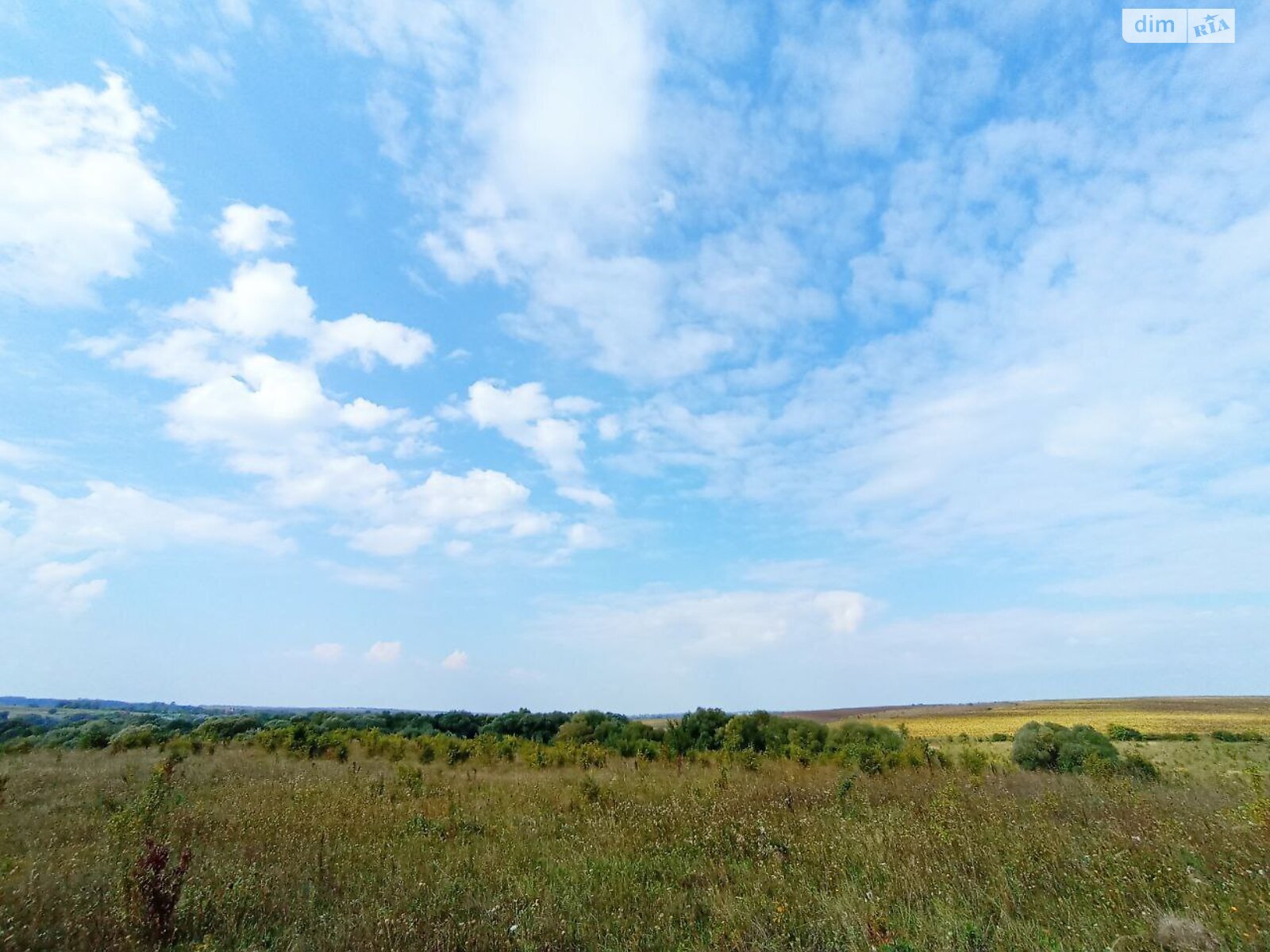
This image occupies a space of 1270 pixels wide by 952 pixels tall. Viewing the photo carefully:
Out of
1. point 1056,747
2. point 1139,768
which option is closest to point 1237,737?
point 1056,747

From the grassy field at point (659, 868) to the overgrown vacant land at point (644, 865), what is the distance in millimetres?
34

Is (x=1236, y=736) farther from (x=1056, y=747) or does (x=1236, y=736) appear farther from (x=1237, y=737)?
(x=1056, y=747)

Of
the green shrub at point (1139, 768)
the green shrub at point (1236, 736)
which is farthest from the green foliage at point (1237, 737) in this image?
the green shrub at point (1139, 768)

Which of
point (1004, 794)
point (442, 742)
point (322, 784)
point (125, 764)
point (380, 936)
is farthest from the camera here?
point (442, 742)

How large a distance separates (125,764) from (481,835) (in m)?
13.2

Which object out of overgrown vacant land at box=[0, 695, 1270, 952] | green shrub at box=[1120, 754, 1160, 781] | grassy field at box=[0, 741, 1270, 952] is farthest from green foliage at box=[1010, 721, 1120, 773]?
grassy field at box=[0, 741, 1270, 952]

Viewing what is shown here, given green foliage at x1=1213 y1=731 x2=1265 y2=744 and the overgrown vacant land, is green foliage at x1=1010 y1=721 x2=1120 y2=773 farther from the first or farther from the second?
green foliage at x1=1213 y1=731 x2=1265 y2=744

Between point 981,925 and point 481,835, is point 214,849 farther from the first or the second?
point 981,925

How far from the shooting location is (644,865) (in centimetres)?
716

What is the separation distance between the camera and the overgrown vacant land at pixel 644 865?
4.95 metres

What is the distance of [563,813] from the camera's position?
10.0 metres

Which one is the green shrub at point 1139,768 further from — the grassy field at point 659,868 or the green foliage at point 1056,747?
the grassy field at point 659,868

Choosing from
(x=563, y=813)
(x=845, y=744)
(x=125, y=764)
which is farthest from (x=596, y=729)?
(x=563, y=813)

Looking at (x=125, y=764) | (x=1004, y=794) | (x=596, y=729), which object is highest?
(x=1004, y=794)
